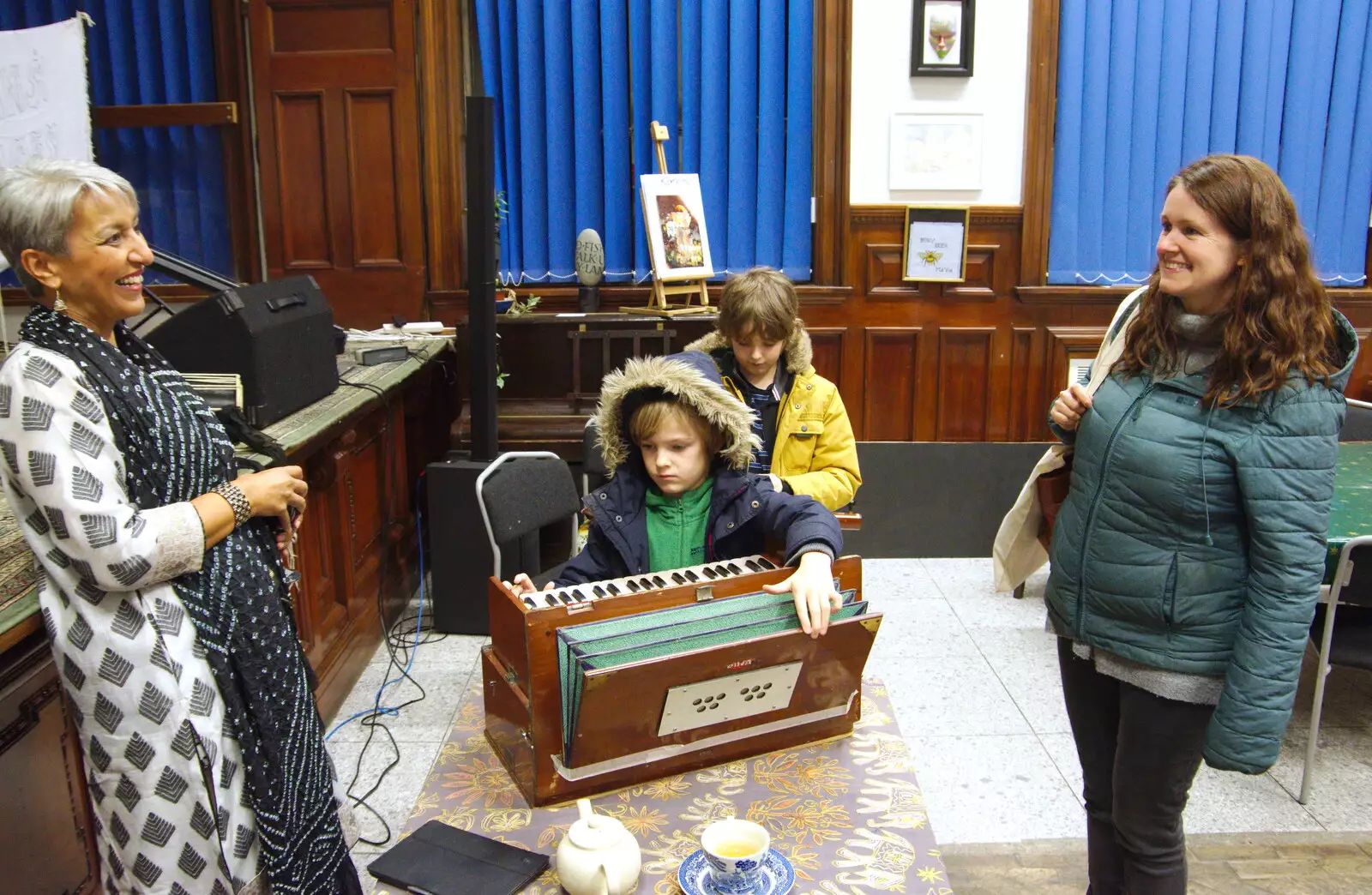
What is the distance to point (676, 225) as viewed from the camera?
14.1 ft

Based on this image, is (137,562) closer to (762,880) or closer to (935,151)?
(762,880)

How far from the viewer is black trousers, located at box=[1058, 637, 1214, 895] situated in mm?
1670

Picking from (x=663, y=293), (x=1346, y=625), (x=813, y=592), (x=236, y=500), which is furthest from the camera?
(x=663, y=293)

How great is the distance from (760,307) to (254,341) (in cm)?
132

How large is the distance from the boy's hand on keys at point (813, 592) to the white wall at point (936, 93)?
11.1ft

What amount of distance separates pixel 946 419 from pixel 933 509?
0.43 meters

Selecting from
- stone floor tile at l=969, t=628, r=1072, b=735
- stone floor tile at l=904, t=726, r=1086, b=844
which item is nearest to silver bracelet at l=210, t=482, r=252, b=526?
stone floor tile at l=904, t=726, r=1086, b=844

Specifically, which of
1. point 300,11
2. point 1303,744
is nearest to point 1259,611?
point 1303,744

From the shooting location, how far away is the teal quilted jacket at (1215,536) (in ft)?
5.04

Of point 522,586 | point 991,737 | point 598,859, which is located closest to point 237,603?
point 522,586

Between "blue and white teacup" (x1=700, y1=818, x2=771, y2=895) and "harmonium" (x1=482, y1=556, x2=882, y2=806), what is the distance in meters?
0.18

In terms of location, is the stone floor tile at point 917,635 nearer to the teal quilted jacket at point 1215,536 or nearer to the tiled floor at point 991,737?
the tiled floor at point 991,737

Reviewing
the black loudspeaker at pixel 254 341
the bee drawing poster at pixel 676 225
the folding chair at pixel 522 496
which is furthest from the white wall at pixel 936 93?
the black loudspeaker at pixel 254 341

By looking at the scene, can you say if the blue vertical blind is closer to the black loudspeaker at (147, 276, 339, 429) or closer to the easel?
the easel
